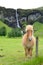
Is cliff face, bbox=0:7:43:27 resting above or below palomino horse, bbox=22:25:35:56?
below

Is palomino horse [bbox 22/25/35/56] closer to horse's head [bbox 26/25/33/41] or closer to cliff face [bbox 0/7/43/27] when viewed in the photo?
horse's head [bbox 26/25/33/41]

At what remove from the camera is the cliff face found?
22297 mm

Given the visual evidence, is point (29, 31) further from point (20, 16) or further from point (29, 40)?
point (20, 16)

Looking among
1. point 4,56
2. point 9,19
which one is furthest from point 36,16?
point 4,56

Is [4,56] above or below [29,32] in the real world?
below

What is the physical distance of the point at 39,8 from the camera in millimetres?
22953

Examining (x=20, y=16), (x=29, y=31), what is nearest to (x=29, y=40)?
(x=29, y=31)

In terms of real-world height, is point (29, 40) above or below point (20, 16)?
above

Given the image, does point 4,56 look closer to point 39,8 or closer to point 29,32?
point 29,32

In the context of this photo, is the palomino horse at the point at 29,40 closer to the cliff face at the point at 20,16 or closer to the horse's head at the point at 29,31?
the horse's head at the point at 29,31

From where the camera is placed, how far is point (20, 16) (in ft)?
75.7

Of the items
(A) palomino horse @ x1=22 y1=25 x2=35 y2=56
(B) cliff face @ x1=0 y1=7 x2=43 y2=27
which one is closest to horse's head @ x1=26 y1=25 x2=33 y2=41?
(A) palomino horse @ x1=22 y1=25 x2=35 y2=56
